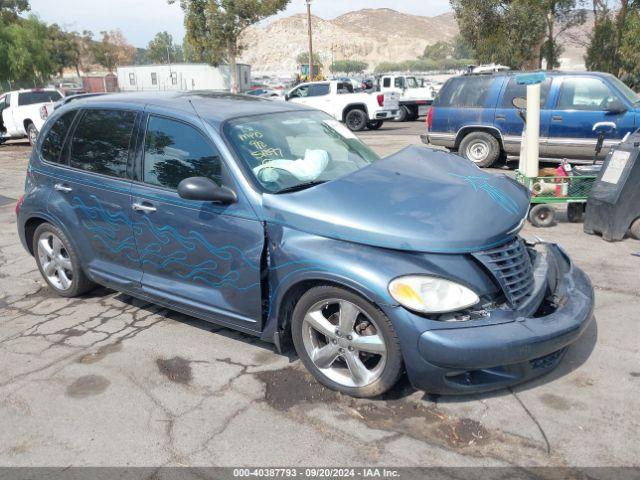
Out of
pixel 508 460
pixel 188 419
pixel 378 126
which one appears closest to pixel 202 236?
pixel 188 419

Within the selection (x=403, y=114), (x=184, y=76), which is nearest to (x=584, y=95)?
(x=403, y=114)

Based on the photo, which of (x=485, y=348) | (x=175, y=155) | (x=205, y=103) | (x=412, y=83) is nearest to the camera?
(x=485, y=348)

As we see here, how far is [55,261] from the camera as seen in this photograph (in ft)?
16.5


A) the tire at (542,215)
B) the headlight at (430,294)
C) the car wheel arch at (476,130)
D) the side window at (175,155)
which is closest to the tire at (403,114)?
the car wheel arch at (476,130)

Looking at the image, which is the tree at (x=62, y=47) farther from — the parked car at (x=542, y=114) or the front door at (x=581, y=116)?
the front door at (x=581, y=116)

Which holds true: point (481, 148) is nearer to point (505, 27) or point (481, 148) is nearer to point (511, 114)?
point (511, 114)

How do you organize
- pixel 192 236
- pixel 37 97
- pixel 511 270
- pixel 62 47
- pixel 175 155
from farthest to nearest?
pixel 62 47 → pixel 37 97 → pixel 175 155 → pixel 192 236 → pixel 511 270

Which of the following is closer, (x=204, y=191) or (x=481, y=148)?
(x=204, y=191)

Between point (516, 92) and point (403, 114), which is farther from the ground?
point (516, 92)

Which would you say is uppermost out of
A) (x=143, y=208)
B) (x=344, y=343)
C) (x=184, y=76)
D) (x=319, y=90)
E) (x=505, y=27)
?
(x=505, y=27)

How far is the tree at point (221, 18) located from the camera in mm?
32719

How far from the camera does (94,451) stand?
9.73ft

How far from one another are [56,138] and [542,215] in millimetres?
5439

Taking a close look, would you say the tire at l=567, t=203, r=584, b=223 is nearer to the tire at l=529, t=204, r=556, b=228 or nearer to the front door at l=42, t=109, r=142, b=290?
the tire at l=529, t=204, r=556, b=228
